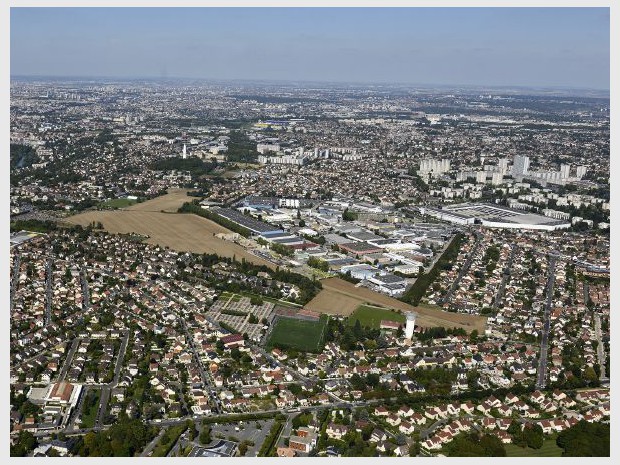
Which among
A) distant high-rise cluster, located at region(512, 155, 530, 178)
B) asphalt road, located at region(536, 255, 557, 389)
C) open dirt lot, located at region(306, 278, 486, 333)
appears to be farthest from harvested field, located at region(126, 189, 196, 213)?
distant high-rise cluster, located at region(512, 155, 530, 178)

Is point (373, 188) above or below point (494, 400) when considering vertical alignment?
above

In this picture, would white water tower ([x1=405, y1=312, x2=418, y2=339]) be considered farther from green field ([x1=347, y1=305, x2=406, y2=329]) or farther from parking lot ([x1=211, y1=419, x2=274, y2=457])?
parking lot ([x1=211, y1=419, x2=274, y2=457])

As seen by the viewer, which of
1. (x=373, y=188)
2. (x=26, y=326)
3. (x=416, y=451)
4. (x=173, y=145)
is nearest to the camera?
(x=416, y=451)

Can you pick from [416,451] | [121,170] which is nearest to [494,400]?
[416,451]

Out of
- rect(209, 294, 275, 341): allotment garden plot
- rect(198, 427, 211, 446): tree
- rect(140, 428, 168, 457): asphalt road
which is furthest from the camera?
rect(209, 294, 275, 341): allotment garden plot

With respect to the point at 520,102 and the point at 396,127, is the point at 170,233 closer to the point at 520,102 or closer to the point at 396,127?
the point at 396,127

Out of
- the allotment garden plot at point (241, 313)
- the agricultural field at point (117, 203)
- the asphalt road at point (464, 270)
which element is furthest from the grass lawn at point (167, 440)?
the agricultural field at point (117, 203)
